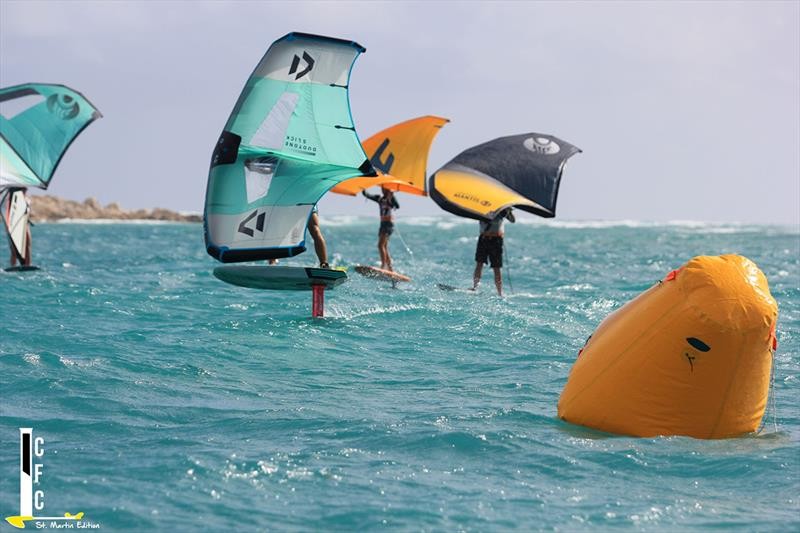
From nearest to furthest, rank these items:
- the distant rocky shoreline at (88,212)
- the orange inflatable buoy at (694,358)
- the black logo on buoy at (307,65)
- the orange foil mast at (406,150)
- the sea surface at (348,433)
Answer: the sea surface at (348,433) < the orange inflatable buoy at (694,358) < the black logo on buoy at (307,65) < the orange foil mast at (406,150) < the distant rocky shoreline at (88,212)

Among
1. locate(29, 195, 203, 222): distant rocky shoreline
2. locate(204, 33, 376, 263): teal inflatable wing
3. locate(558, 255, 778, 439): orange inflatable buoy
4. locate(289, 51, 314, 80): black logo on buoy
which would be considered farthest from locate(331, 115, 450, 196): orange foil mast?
locate(29, 195, 203, 222): distant rocky shoreline

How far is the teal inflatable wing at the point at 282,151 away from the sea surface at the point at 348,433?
54.3 inches

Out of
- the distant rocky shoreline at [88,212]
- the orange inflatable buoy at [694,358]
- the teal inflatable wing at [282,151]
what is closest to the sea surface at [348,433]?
the orange inflatable buoy at [694,358]

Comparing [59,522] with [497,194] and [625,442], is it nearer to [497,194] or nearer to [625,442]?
[625,442]

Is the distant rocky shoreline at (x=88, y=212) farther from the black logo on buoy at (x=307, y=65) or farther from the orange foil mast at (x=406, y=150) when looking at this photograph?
the black logo on buoy at (x=307, y=65)

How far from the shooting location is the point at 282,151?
14641 mm

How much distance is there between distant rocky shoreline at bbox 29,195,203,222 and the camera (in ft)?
350

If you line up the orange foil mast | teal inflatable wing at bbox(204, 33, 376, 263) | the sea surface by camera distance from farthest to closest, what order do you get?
the orange foil mast, teal inflatable wing at bbox(204, 33, 376, 263), the sea surface

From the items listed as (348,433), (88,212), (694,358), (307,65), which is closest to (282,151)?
(307,65)

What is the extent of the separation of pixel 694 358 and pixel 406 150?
13953mm

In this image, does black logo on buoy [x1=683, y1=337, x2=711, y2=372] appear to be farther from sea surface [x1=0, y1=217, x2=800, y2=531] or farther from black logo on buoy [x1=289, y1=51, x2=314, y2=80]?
black logo on buoy [x1=289, y1=51, x2=314, y2=80]

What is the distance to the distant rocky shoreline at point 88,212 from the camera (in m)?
107

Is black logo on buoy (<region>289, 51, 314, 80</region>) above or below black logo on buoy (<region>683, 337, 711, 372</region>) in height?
above

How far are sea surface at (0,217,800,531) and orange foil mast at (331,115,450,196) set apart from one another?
14.8ft
